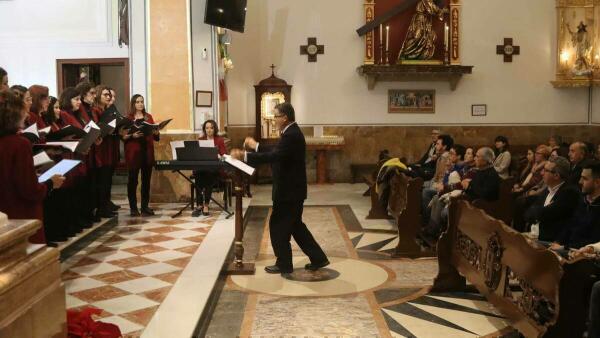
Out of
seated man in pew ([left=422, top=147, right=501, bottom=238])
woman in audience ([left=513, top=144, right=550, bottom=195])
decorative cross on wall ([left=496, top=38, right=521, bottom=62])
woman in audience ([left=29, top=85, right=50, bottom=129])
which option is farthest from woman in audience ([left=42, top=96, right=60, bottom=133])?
decorative cross on wall ([left=496, top=38, right=521, bottom=62])

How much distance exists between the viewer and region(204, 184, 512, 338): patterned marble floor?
435cm

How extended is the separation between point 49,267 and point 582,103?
1301cm

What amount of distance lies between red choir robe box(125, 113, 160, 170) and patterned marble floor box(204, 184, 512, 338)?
85.4 inches

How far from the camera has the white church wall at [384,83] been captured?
12898 mm

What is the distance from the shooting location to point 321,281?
5582 mm

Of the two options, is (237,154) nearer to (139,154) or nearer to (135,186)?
(139,154)

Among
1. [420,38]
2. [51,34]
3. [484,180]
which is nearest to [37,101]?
[484,180]

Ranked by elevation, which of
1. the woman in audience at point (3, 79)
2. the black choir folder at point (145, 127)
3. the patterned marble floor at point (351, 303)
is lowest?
the patterned marble floor at point (351, 303)

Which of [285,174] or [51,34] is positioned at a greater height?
[51,34]

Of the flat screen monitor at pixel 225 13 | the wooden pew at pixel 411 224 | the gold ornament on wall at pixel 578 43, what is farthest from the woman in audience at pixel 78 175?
the gold ornament on wall at pixel 578 43

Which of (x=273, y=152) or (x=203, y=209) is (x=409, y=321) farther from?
(x=203, y=209)

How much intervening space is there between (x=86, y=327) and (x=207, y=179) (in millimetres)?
6278

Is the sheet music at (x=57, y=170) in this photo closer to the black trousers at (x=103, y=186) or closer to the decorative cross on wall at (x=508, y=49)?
the black trousers at (x=103, y=186)

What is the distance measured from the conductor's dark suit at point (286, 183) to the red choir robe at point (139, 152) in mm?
3176
